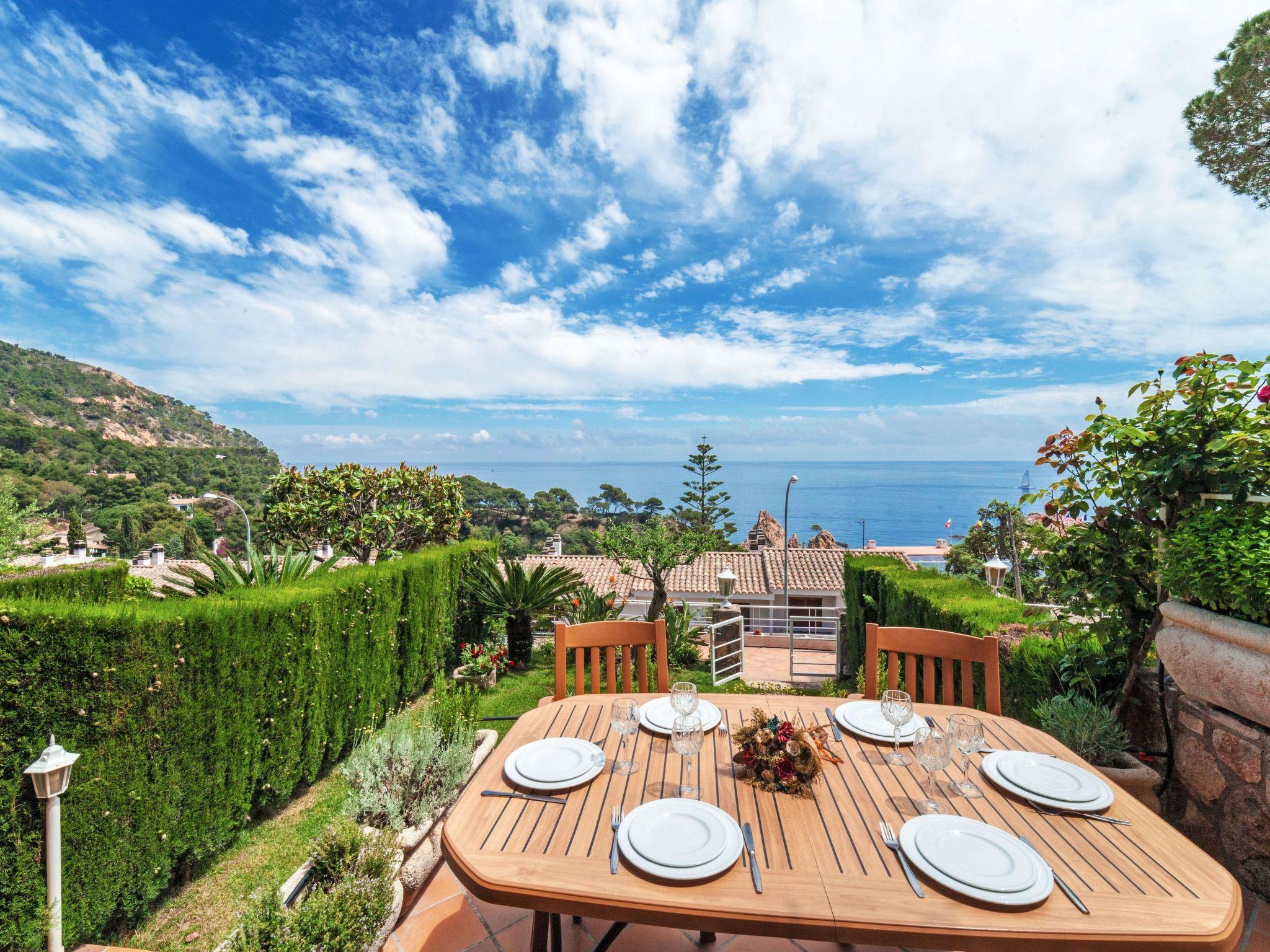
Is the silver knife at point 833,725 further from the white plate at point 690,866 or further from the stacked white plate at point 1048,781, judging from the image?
the white plate at point 690,866

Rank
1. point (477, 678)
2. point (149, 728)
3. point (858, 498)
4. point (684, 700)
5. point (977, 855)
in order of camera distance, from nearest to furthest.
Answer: point (977, 855)
point (684, 700)
point (149, 728)
point (477, 678)
point (858, 498)

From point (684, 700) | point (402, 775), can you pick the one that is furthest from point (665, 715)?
point (402, 775)

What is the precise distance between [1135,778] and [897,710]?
155cm

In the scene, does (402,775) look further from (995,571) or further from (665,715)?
(995,571)

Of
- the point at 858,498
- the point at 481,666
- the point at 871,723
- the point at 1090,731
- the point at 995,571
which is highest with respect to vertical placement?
the point at 871,723

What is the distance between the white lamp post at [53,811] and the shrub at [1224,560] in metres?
4.27

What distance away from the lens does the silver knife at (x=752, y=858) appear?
1.13 metres

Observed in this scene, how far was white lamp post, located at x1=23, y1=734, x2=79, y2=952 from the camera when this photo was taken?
1.80 meters

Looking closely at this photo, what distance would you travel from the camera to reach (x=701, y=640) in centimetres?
860

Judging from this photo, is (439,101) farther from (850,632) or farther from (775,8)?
(850,632)

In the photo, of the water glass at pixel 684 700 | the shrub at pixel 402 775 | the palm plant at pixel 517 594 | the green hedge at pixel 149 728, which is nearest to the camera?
the water glass at pixel 684 700

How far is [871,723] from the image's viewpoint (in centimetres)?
192

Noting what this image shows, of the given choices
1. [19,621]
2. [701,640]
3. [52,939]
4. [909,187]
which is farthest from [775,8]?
[701,640]

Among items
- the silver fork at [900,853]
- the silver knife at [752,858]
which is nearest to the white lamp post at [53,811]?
the silver knife at [752,858]
